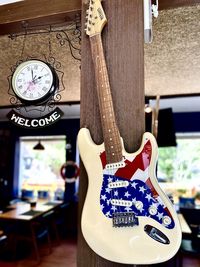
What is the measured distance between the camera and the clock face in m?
1.15

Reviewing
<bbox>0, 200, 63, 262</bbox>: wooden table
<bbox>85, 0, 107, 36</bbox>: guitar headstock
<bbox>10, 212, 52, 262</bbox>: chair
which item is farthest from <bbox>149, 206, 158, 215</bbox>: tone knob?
<bbox>10, 212, 52, 262</bbox>: chair

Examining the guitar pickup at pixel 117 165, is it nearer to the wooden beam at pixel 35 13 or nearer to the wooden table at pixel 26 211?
the wooden beam at pixel 35 13

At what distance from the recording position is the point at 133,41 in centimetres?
99

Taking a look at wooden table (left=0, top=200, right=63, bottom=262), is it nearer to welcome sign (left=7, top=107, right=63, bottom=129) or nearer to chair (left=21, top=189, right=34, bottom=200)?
chair (left=21, top=189, right=34, bottom=200)

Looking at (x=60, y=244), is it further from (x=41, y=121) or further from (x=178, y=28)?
(x=178, y=28)

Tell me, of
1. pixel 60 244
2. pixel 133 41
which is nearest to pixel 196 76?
pixel 133 41

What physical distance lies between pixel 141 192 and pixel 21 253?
388cm

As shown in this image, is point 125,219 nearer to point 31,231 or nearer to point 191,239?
point 191,239

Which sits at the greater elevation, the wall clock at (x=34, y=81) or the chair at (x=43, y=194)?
the wall clock at (x=34, y=81)

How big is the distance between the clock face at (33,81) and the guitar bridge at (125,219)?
26.1 inches

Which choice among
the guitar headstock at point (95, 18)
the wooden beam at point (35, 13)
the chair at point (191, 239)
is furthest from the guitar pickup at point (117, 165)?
the chair at point (191, 239)

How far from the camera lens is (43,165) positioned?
5891 mm

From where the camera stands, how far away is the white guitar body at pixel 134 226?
76cm

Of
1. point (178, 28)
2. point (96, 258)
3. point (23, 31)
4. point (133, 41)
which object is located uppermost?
point (178, 28)
